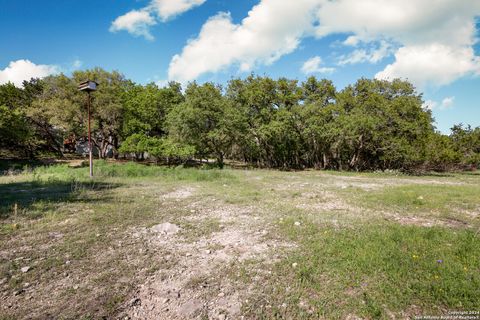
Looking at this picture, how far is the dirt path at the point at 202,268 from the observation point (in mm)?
3055

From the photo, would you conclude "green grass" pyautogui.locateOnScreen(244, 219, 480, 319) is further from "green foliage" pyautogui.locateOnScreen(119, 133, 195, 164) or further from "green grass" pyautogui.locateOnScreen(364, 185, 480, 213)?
"green foliage" pyautogui.locateOnScreen(119, 133, 195, 164)

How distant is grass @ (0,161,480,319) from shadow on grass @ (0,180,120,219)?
0.12 metres

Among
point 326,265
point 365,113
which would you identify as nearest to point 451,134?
point 365,113

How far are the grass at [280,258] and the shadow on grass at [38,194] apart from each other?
0.40ft

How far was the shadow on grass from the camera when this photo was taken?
7.55 metres

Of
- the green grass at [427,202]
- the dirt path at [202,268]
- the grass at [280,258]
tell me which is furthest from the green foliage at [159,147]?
the green grass at [427,202]

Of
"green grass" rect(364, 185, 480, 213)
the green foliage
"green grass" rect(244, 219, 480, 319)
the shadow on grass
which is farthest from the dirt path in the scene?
the green foliage

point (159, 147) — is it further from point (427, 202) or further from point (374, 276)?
point (374, 276)

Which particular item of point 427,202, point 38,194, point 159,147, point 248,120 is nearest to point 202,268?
point 427,202

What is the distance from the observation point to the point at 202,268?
4.00 m

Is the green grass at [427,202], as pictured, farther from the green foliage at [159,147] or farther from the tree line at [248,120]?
the green foliage at [159,147]

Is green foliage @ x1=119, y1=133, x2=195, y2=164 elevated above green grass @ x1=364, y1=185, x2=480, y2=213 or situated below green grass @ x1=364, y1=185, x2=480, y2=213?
above

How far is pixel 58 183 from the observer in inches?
473

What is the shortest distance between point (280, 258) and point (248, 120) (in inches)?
912
